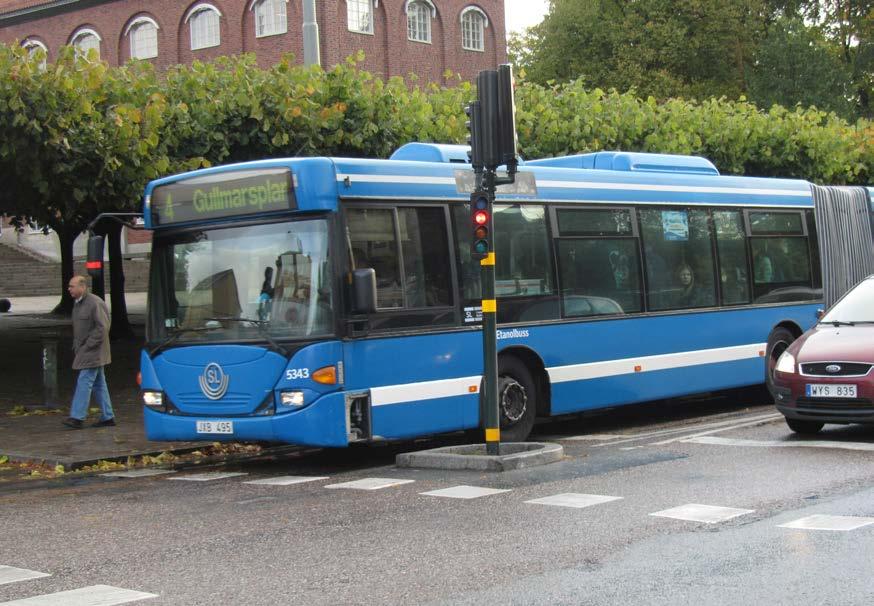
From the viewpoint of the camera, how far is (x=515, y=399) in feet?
42.9

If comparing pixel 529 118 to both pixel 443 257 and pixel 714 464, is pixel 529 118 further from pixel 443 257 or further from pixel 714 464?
pixel 714 464

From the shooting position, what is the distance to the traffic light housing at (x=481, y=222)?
1116cm

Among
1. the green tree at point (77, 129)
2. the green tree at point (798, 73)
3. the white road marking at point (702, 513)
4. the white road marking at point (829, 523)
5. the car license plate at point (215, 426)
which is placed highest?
the green tree at point (798, 73)

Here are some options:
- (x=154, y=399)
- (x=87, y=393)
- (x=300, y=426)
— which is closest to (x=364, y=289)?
(x=300, y=426)

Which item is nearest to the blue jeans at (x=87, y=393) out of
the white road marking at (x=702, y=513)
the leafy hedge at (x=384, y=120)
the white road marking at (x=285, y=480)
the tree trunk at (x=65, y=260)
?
the leafy hedge at (x=384, y=120)

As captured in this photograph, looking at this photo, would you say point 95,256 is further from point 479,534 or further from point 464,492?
point 479,534

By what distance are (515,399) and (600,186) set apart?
9.60ft

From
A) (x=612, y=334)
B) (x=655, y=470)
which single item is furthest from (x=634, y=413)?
(x=655, y=470)

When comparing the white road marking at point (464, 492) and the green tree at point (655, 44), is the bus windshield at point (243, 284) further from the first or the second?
the green tree at point (655, 44)

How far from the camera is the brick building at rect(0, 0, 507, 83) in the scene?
48562mm

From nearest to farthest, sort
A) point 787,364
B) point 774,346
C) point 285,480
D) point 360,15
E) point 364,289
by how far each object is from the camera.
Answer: point 364,289 < point 285,480 < point 787,364 < point 774,346 < point 360,15

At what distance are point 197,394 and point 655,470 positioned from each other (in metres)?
4.35

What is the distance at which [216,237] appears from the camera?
11.9 metres

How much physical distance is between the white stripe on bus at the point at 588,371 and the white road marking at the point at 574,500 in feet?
8.41
